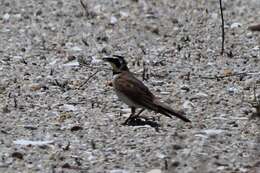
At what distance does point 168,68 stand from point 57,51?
5.70ft

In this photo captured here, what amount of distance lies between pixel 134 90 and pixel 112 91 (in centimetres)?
159

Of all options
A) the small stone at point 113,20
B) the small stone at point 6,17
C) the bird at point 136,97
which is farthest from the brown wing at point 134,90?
the small stone at point 6,17

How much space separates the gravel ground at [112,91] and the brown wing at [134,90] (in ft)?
0.86

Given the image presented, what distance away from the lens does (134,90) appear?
9.38 meters

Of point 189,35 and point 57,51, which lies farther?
point 189,35

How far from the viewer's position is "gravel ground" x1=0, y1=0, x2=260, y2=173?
8258 millimetres

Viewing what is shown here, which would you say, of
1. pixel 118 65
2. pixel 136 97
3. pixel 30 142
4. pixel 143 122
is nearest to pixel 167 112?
pixel 136 97

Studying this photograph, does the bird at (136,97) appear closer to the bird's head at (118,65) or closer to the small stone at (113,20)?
the bird's head at (118,65)

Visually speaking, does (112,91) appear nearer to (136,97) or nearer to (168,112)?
(136,97)

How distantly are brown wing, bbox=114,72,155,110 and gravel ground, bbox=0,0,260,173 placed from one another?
26 centimetres

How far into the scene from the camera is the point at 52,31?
14.2 meters

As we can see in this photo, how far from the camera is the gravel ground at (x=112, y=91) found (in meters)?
8.26

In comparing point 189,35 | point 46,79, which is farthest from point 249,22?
point 46,79

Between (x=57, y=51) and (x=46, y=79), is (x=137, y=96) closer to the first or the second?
(x=46, y=79)
